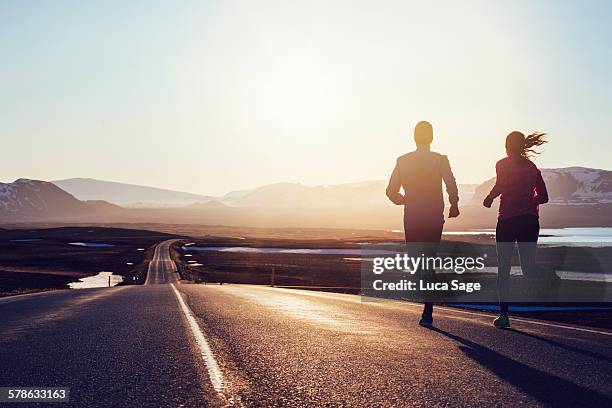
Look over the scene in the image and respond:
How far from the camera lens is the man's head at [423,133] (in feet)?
30.1

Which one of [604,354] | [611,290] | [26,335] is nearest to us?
[604,354]

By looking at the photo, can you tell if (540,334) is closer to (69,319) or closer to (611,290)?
(69,319)

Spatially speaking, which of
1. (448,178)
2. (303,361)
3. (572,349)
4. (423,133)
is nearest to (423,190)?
(448,178)

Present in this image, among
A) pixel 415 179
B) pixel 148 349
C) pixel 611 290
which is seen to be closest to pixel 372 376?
pixel 148 349

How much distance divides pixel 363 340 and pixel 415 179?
3.02 metres

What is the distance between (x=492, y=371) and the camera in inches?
211

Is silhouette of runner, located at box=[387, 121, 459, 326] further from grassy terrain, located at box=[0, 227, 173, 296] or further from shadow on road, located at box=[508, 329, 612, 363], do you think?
grassy terrain, located at box=[0, 227, 173, 296]

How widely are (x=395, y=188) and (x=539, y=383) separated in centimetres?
457

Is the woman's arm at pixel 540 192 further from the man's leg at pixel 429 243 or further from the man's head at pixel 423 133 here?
the man's head at pixel 423 133

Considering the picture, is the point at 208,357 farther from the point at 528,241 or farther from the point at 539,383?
the point at 528,241

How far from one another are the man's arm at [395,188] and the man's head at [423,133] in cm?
53

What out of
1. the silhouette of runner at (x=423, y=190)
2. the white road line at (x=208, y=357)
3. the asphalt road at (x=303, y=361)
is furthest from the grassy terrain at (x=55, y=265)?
the silhouette of runner at (x=423, y=190)

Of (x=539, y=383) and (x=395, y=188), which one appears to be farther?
(x=395, y=188)

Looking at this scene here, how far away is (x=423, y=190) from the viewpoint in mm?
8953
